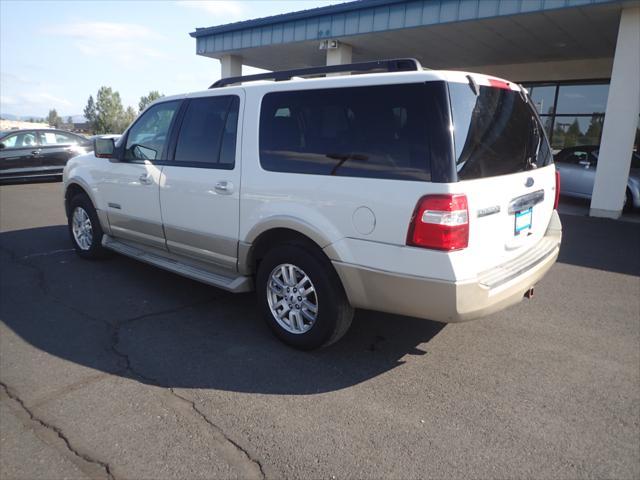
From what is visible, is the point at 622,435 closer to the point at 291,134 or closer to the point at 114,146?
the point at 291,134

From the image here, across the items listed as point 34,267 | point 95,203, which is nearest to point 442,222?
point 95,203

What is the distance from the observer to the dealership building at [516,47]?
351 inches

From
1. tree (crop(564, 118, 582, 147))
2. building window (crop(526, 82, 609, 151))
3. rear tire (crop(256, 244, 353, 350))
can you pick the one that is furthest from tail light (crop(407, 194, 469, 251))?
tree (crop(564, 118, 582, 147))

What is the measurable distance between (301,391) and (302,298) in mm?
705

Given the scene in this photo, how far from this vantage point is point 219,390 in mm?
3158

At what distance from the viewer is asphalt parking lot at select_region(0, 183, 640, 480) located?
2510 millimetres

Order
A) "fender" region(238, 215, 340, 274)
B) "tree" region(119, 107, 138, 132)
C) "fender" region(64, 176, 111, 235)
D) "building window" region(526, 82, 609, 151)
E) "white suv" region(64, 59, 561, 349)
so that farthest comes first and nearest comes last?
"tree" region(119, 107, 138, 132) < "building window" region(526, 82, 609, 151) < "fender" region(64, 176, 111, 235) < "fender" region(238, 215, 340, 274) < "white suv" region(64, 59, 561, 349)

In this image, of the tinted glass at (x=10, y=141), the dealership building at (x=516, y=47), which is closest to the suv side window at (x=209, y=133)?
the dealership building at (x=516, y=47)

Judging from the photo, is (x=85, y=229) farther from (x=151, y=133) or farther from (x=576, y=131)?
(x=576, y=131)

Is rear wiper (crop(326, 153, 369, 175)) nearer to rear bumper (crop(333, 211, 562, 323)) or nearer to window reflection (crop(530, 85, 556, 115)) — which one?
rear bumper (crop(333, 211, 562, 323))

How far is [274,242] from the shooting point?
12.5 feet

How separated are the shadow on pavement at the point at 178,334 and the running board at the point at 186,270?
0.34 metres

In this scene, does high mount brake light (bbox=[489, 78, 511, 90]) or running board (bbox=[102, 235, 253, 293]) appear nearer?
high mount brake light (bbox=[489, 78, 511, 90])

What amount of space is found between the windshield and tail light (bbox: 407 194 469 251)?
0.19 m
